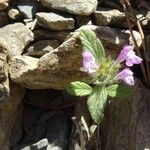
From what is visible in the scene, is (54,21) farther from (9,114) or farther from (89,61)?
(9,114)

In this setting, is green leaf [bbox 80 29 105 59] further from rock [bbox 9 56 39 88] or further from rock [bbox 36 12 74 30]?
rock [bbox 9 56 39 88]

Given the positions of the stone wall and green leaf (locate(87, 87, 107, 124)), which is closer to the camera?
green leaf (locate(87, 87, 107, 124))

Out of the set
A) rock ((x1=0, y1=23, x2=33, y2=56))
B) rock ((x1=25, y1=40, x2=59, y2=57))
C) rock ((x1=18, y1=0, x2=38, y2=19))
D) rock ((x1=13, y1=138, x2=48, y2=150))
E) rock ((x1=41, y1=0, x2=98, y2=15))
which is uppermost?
rock ((x1=41, y1=0, x2=98, y2=15))

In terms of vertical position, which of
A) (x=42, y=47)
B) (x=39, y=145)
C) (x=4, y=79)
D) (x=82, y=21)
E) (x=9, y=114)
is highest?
(x=82, y=21)

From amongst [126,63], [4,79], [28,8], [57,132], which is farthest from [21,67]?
[126,63]

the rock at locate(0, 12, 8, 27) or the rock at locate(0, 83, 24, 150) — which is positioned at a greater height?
the rock at locate(0, 12, 8, 27)

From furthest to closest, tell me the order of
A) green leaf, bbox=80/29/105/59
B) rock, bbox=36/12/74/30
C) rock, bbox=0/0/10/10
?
1. rock, bbox=0/0/10/10
2. rock, bbox=36/12/74/30
3. green leaf, bbox=80/29/105/59

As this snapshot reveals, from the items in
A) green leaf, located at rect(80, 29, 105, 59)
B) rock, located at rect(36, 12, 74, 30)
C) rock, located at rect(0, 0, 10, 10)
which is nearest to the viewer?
green leaf, located at rect(80, 29, 105, 59)

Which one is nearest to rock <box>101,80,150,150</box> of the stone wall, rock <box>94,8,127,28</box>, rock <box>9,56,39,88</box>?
the stone wall

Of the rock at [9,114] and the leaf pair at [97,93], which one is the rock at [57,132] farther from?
the leaf pair at [97,93]
